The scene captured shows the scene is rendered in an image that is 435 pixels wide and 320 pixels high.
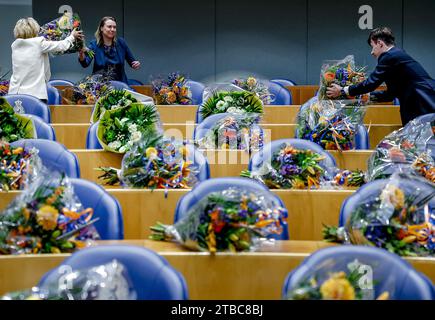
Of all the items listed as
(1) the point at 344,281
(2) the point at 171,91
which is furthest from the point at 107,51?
(1) the point at 344,281

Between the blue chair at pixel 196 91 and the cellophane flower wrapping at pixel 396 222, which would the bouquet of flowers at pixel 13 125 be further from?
Answer: the blue chair at pixel 196 91

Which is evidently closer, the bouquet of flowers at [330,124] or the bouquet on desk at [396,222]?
the bouquet on desk at [396,222]

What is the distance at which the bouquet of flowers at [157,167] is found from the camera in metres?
4.31

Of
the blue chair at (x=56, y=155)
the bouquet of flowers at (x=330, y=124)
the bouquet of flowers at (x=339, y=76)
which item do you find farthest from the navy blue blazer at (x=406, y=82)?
the blue chair at (x=56, y=155)

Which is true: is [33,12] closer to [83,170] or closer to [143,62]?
[143,62]

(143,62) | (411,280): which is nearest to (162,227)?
(411,280)

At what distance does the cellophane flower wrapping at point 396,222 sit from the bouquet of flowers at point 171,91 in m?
4.27

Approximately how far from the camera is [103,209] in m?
3.69

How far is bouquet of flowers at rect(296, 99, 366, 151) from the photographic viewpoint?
5414mm

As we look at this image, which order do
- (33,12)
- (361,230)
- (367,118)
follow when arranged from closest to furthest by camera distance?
1. (361,230)
2. (367,118)
3. (33,12)

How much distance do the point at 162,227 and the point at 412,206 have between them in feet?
3.37

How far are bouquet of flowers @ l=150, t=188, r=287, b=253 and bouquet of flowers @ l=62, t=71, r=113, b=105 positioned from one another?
13.7 ft

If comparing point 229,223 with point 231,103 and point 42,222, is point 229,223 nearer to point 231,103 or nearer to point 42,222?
point 42,222
